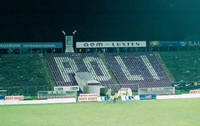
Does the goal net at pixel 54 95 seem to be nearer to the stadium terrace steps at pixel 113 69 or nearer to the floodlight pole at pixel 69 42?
the stadium terrace steps at pixel 113 69

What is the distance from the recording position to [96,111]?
37406 mm

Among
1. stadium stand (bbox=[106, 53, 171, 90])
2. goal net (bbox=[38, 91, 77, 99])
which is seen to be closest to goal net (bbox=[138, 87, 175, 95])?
stadium stand (bbox=[106, 53, 171, 90])

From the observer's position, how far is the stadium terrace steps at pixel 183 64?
223 ft

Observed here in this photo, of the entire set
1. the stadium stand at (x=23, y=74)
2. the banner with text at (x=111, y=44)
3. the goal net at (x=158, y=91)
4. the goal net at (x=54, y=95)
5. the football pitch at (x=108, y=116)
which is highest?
the banner with text at (x=111, y=44)

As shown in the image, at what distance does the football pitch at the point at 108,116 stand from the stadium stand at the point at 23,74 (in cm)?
1646

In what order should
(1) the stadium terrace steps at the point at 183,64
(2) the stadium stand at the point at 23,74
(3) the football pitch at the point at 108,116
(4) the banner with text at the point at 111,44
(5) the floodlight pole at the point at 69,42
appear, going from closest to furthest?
(3) the football pitch at the point at 108,116
(2) the stadium stand at the point at 23,74
(5) the floodlight pole at the point at 69,42
(1) the stadium terrace steps at the point at 183,64
(4) the banner with text at the point at 111,44

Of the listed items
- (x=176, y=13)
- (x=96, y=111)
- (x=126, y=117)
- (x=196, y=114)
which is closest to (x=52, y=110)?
(x=96, y=111)

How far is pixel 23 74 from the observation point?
61594 millimetres

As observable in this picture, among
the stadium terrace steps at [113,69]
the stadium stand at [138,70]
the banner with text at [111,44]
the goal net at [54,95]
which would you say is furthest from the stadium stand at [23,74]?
the stadium stand at [138,70]

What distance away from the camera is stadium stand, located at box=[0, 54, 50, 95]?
184 ft

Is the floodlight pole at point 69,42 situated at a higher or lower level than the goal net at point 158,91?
higher

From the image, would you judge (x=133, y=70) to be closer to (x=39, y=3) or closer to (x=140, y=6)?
(x=140, y=6)

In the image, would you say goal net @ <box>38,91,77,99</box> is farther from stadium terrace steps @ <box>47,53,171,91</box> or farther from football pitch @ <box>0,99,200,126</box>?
football pitch @ <box>0,99,200,126</box>

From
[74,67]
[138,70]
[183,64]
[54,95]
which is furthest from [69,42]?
[54,95]
